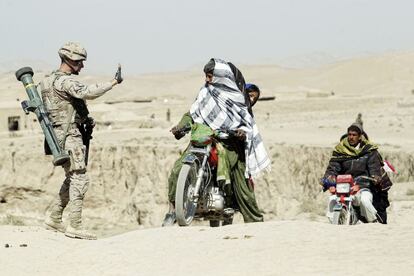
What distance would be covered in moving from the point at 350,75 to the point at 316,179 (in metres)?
86.4

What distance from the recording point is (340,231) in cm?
718

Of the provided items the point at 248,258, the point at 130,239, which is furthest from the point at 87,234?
the point at 248,258

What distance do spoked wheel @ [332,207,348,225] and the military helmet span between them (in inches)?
113

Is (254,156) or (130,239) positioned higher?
(254,156)

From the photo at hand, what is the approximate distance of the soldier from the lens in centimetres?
806

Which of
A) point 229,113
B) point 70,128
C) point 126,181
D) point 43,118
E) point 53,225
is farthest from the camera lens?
point 126,181

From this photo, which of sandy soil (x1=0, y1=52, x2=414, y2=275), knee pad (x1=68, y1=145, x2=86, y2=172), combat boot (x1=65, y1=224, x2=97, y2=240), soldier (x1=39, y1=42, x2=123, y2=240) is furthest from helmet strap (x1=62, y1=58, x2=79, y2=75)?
sandy soil (x1=0, y1=52, x2=414, y2=275)

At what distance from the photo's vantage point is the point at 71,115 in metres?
8.14

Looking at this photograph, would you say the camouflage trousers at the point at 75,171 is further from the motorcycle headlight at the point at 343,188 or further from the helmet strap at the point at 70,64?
the motorcycle headlight at the point at 343,188

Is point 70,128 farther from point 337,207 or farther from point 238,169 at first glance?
point 337,207

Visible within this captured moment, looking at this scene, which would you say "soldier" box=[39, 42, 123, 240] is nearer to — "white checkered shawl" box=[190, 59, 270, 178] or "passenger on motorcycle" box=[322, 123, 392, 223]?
"white checkered shawl" box=[190, 59, 270, 178]

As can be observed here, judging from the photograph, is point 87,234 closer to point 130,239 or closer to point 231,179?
point 130,239

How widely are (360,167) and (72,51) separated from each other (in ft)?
10.5

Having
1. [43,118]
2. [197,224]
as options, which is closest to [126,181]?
[197,224]
